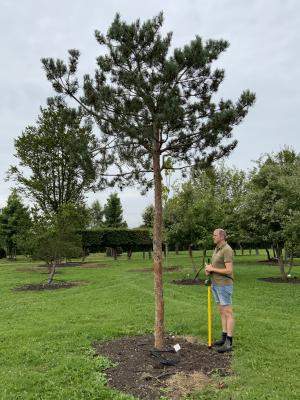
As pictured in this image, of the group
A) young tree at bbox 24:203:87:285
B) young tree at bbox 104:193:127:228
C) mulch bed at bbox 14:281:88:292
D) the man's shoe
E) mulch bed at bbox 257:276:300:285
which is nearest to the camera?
the man's shoe

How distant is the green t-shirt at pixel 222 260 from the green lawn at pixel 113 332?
101 cm

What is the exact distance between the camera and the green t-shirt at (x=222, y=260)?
6.41 meters

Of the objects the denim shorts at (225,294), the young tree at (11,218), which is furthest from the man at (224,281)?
the young tree at (11,218)

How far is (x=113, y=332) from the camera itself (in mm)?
7566

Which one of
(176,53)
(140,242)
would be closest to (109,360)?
(176,53)

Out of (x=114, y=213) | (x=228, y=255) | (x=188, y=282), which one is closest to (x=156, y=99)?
(x=228, y=255)

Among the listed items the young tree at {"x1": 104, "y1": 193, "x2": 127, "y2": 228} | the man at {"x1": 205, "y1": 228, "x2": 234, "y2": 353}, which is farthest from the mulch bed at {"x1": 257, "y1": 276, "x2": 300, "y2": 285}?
the young tree at {"x1": 104, "y1": 193, "x2": 127, "y2": 228}

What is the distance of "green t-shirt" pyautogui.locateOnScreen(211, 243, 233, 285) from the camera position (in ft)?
21.0

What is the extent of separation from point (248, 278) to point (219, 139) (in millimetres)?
11378

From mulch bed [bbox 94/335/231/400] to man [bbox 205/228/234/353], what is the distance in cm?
35

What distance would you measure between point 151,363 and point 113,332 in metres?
1.96

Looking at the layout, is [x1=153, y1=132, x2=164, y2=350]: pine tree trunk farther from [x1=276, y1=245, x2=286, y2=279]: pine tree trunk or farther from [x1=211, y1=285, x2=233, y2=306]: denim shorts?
[x1=276, y1=245, x2=286, y2=279]: pine tree trunk

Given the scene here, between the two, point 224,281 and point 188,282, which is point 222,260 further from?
point 188,282

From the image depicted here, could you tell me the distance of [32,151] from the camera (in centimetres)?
3005
